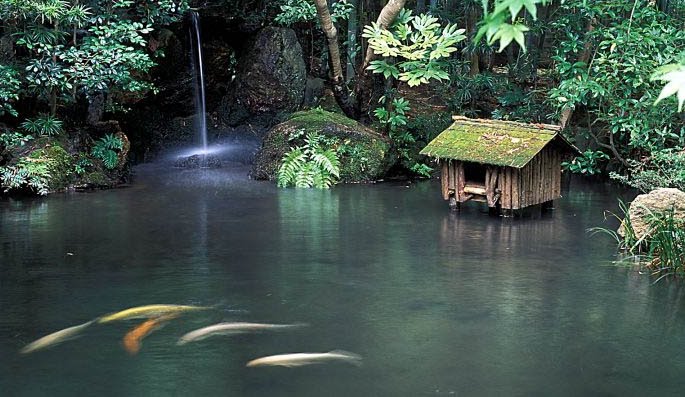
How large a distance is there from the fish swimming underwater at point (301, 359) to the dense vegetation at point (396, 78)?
19.3 feet

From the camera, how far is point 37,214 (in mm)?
11008

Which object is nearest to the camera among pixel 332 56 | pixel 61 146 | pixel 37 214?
pixel 37 214

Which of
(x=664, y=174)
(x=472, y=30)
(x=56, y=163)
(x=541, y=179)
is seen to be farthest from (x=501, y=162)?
(x=56, y=163)

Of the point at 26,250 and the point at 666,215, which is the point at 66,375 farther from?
the point at 666,215

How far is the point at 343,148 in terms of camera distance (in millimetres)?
13719

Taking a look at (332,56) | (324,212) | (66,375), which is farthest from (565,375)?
(332,56)

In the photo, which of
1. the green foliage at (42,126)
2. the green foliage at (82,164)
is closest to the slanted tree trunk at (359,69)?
the green foliage at (82,164)

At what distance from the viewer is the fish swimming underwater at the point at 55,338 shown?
20.9ft

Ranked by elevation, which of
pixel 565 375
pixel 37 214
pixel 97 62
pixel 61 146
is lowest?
pixel 565 375

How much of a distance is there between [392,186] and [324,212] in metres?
2.32

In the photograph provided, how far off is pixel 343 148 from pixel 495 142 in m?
3.39

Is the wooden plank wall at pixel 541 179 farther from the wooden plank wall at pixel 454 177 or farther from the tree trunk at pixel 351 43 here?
the tree trunk at pixel 351 43

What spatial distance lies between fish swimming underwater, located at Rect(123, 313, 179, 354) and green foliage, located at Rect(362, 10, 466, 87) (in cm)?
751

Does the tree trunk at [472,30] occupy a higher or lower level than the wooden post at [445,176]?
higher
